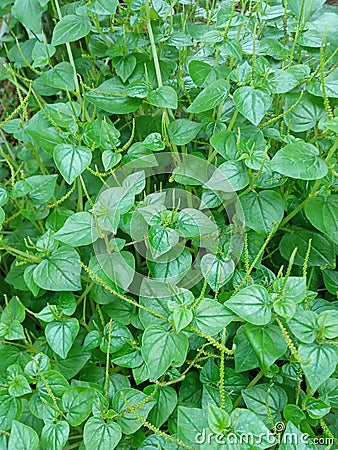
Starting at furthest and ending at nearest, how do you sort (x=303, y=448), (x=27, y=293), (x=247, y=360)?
Answer: 1. (x=27, y=293)
2. (x=247, y=360)
3. (x=303, y=448)

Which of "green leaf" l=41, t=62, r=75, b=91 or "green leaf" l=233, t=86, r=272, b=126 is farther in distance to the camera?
"green leaf" l=41, t=62, r=75, b=91

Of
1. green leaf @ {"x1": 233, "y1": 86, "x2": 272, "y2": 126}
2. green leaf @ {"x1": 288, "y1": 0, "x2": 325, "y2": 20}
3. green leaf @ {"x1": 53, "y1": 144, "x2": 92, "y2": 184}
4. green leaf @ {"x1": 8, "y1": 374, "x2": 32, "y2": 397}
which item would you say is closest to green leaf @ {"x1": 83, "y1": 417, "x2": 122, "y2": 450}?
green leaf @ {"x1": 8, "y1": 374, "x2": 32, "y2": 397}

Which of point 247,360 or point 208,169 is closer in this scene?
point 247,360

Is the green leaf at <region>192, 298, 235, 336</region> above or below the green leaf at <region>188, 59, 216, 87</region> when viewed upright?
below

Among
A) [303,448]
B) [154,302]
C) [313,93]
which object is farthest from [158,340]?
[313,93]

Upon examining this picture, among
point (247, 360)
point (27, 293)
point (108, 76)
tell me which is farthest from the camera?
point (108, 76)

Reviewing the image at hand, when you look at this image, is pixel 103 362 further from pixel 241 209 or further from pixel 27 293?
pixel 241 209

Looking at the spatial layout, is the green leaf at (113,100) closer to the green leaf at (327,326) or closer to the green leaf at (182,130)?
the green leaf at (182,130)

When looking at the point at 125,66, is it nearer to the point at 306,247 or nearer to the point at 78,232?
the point at 78,232

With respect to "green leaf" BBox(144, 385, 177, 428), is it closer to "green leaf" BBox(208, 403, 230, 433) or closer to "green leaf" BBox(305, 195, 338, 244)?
"green leaf" BBox(208, 403, 230, 433)
